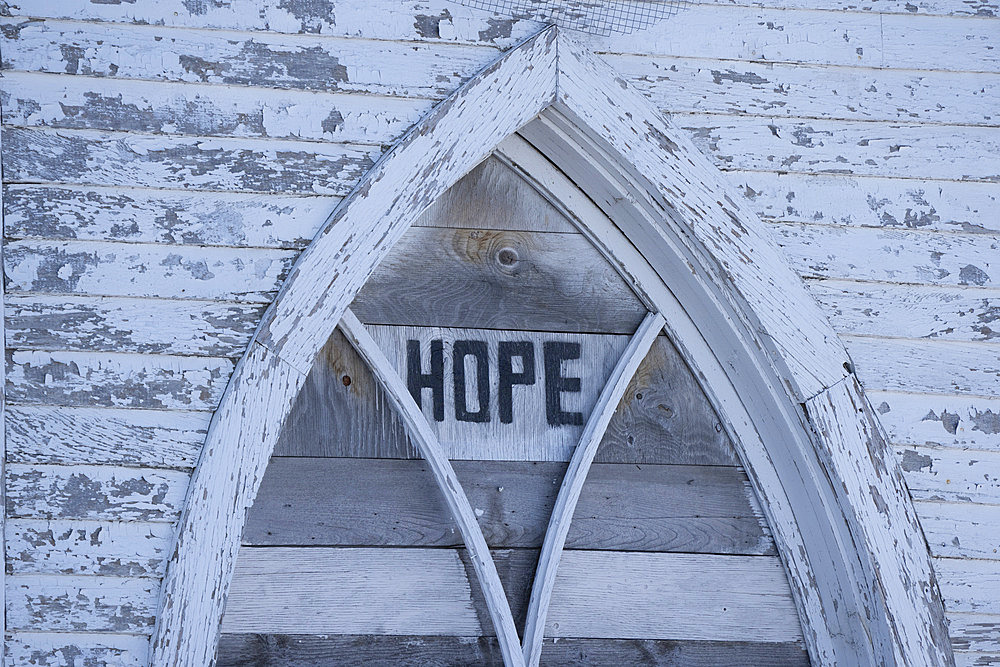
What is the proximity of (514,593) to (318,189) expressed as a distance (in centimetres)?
86

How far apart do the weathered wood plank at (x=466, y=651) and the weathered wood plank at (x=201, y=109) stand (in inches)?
36.9

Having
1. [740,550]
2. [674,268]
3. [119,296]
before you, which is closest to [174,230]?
[119,296]

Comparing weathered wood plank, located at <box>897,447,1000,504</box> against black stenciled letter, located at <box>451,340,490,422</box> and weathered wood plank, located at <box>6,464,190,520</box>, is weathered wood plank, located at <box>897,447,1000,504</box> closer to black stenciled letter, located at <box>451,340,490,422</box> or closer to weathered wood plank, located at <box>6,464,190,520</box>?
black stenciled letter, located at <box>451,340,490,422</box>

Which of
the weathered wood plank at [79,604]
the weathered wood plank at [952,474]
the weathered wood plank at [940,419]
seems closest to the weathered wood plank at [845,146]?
the weathered wood plank at [940,419]

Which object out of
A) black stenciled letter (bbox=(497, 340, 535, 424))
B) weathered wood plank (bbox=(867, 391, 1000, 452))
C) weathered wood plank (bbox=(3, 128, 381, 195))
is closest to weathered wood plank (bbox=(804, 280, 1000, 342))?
weathered wood plank (bbox=(867, 391, 1000, 452))

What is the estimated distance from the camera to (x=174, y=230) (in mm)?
1429

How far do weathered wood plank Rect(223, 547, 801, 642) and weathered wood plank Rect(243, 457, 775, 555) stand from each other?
1.1 inches

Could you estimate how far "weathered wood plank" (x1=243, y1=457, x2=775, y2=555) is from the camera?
1.62 m

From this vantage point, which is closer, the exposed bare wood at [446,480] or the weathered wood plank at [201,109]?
the weathered wood plank at [201,109]

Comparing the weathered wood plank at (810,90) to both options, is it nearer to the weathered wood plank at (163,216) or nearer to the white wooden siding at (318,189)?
the white wooden siding at (318,189)

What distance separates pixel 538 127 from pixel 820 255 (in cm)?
59

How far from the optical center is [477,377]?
1.68m

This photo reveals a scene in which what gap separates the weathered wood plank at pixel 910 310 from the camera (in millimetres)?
1587

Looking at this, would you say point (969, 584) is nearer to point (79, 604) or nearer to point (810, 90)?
point (810, 90)
